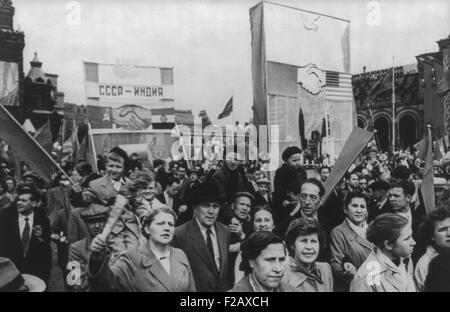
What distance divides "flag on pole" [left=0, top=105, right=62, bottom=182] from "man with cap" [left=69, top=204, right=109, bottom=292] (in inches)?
18.6

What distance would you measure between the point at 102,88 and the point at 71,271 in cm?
166

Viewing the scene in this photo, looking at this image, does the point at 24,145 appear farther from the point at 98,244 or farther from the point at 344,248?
the point at 344,248

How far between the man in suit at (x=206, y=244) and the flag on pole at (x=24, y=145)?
4.06 ft

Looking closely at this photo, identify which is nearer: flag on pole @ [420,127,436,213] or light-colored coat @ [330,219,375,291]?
light-colored coat @ [330,219,375,291]

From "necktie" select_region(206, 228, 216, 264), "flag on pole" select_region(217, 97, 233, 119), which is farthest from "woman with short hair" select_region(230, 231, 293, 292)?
"flag on pole" select_region(217, 97, 233, 119)

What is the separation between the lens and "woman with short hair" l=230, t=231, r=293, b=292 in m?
4.43

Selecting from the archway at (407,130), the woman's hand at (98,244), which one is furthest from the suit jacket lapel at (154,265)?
the archway at (407,130)

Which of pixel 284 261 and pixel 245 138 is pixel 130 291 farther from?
pixel 245 138

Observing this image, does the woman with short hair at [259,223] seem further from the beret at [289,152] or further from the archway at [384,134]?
the archway at [384,134]

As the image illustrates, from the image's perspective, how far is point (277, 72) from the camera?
5.28 metres

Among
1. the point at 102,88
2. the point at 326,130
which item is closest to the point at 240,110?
the point at 326,130

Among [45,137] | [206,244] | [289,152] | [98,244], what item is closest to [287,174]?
[289,152]

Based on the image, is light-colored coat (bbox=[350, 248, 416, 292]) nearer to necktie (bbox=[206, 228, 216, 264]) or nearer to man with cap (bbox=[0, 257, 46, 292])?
necktie (bbox=[206, 228, 216, 264])

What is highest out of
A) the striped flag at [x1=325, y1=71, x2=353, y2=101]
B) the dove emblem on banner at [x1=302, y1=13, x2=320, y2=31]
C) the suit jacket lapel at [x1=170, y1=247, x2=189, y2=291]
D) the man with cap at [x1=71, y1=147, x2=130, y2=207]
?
the dove emblem on banner at [x1=302, y1=13, x2=320, y2=31]
